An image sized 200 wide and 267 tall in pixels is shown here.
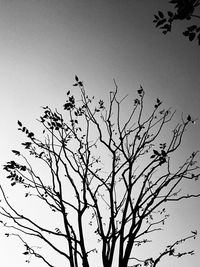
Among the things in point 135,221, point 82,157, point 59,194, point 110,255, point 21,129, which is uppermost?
point 21,129

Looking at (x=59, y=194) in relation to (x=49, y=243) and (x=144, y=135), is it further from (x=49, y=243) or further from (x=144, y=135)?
(x=144, y=135)

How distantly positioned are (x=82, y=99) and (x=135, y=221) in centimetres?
468

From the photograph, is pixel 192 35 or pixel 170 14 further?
pixel 170 14

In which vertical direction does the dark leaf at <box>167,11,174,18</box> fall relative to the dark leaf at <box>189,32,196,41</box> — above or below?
above

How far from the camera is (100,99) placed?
35.2 ft

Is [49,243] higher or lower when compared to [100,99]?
lower

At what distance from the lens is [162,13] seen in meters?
3.45

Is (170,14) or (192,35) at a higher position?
(170,14)

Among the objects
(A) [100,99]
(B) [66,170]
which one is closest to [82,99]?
(A) [100,99]

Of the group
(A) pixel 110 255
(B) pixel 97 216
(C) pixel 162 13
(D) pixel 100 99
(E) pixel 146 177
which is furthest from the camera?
(D) pixel 100 99

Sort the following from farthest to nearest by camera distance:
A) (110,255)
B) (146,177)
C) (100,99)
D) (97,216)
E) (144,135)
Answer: (100,99) → (144,135) → (146,177) → (97,216) → (110,255)

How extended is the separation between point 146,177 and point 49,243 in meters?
3.52

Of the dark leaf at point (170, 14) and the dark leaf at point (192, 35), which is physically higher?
the dark leaf at point (170, 14)

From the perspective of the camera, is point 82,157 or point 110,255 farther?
point 82,157
